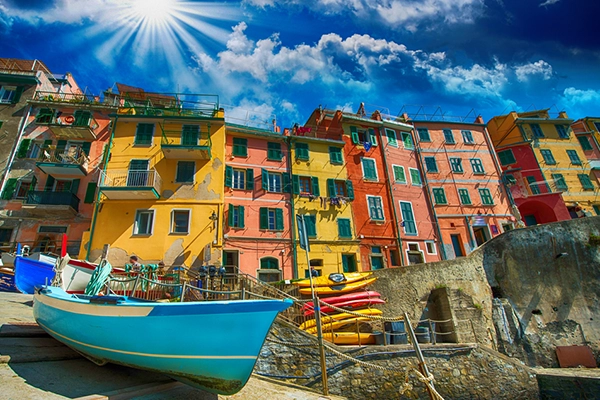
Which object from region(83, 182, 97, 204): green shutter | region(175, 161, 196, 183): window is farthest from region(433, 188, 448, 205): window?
region(83, 182, 97, 204): green shutter

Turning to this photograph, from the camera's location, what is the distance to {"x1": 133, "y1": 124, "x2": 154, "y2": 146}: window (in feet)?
62.1

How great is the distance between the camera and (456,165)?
83.8 ft

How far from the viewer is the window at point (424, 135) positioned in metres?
26.3

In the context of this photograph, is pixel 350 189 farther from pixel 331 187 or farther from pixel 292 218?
pixel 292 218

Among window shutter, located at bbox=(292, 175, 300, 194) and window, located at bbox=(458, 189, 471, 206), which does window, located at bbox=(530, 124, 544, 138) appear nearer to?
window, located at bbox=(458, 189, 471, 206)

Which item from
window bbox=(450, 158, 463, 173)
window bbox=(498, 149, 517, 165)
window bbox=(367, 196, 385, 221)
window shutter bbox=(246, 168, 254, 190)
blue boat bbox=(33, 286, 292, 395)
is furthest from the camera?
window bbox=(498, 149, 517, 165)

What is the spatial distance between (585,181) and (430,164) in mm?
14525

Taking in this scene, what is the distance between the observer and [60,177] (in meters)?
19.0

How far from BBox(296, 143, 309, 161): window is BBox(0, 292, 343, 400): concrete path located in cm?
1652

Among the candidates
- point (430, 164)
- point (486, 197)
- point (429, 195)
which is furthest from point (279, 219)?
point (486, 197)

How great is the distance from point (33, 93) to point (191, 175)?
45.6ft

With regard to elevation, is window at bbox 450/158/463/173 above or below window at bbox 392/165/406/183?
above

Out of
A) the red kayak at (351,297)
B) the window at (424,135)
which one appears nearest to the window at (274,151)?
the red kayak at (351,297)

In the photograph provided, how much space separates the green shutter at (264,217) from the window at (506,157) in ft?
75.7
